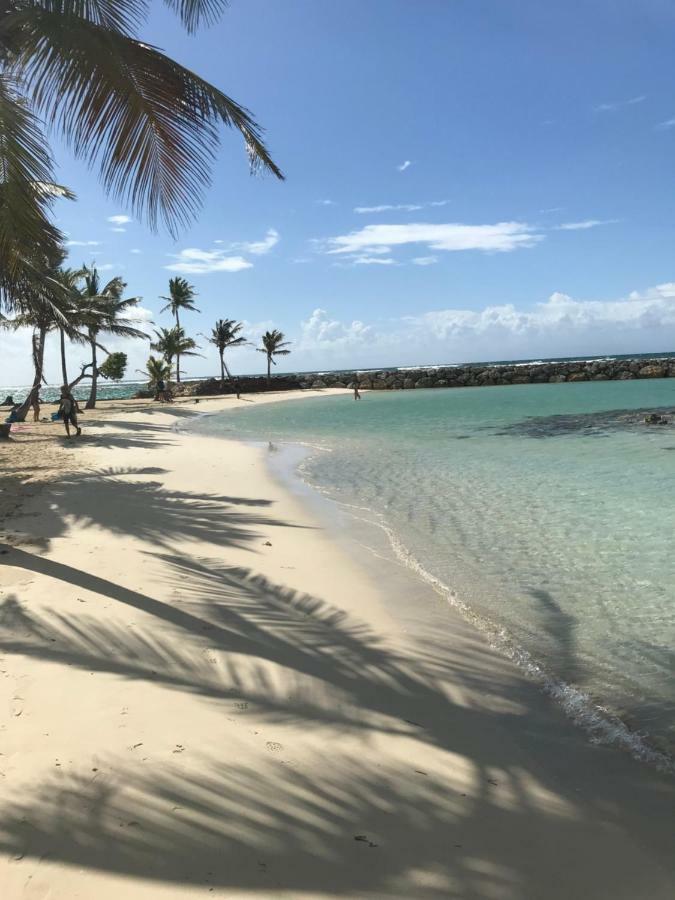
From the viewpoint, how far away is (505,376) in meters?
Result: 66.0

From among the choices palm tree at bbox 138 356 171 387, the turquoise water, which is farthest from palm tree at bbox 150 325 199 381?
the turquoise water

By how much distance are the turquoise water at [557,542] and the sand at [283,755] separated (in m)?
0.42

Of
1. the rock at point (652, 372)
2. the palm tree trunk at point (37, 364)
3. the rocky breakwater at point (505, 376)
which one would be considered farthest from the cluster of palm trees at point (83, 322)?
the rock at point (652, 372)

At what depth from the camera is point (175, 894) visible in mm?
2084

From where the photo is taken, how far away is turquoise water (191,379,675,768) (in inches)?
165

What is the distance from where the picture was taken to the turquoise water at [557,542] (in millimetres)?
4188

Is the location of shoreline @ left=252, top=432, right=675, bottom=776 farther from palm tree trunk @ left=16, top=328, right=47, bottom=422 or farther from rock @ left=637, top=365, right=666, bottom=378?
rock @ left=637, top=365, right=666, bottom=378

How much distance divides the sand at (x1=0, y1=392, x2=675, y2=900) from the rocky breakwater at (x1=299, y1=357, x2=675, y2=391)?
57.9 meters

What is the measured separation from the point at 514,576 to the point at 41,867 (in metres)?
5.09

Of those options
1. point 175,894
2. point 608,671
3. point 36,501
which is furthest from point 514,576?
point 36,501

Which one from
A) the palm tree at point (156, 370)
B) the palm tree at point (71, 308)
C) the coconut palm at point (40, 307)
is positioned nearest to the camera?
the coconut palm at point (40, 307)

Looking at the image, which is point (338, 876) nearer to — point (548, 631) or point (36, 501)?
point (548, 631)

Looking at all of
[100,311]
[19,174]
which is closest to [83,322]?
[100,311]

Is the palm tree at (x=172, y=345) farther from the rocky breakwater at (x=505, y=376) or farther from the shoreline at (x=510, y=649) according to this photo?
the shoreline at (x=510, y=649)
